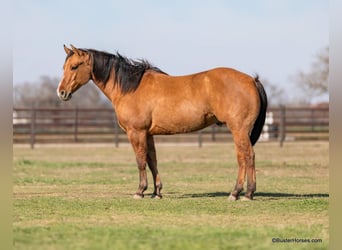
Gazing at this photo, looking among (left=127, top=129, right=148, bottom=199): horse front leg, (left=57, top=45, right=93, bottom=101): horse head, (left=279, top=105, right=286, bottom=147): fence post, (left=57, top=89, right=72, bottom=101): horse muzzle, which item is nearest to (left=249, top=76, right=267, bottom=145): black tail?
(left=127, top=129, right=148, bottom=199): horse front leg

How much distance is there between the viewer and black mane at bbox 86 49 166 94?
42.3 ft

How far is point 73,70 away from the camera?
12.8m

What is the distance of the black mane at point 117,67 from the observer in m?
12.9

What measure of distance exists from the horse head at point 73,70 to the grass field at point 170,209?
1860 millimetres

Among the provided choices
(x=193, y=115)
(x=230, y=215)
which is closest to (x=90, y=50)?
(x=193, y=115)

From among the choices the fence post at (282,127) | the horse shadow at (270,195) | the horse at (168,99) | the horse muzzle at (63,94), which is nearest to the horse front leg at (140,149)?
the horse at (168,99)

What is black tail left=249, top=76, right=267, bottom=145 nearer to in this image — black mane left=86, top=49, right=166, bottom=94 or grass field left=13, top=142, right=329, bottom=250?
grass field left=13, top=142, right=329, bottom=250

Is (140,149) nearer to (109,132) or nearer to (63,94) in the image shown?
(63,94)

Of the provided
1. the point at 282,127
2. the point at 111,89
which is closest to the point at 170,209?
the point at 111,89

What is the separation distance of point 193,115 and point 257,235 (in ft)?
13.8

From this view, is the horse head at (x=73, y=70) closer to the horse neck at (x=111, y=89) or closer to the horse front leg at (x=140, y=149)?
the horse neck at (x=111, y=89)

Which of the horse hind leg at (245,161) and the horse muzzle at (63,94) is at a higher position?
the horse muzzle at (63,94)

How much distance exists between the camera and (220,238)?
8164mm

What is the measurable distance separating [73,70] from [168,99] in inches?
69.3
